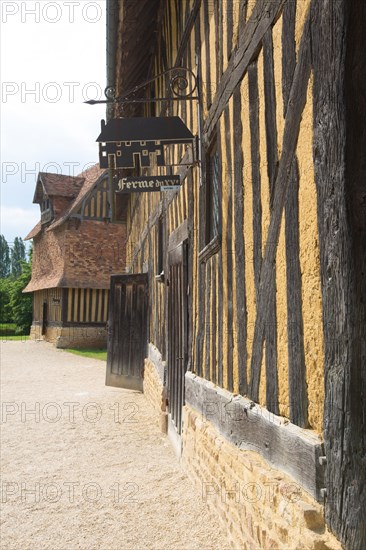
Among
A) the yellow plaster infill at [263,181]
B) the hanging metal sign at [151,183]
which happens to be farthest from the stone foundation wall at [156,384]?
the yellow plaster infill at [263,181]

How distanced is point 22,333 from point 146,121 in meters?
26.2

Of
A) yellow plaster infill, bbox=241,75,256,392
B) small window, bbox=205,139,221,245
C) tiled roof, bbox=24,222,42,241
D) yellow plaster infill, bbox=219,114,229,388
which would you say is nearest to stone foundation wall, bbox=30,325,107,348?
tiled roof, bbox=24,222,42,241

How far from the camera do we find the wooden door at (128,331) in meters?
9.80

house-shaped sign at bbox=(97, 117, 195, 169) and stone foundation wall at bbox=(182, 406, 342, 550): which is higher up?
house-shaped sign at bbox=(97, 117, 195, 169)

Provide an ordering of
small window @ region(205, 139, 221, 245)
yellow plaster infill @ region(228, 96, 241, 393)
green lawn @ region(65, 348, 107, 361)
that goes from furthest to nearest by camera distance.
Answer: green lawn @ region(65, 348, 107, 361)
small window @ region(205, 139, 221, 245)
yellow plaster infill @ region(228, 96, 241, 393)

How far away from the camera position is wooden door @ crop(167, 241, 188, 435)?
17.3 ft

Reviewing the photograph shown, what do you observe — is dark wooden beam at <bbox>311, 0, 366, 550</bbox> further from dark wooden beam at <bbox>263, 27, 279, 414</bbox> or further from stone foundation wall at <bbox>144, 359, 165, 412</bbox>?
stone foundation wall at <bbox>144, 359, 165, 412</bbox>

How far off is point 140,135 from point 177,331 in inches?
95.0

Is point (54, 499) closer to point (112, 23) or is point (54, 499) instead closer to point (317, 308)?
point (317, 308)

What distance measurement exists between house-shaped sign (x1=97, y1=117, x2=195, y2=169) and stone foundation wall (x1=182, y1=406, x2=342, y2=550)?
2.27 metres

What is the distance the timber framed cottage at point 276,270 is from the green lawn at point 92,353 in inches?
467

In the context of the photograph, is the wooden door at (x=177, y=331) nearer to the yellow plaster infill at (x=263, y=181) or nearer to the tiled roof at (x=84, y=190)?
the yellow plaster infill at (x=263, y=181)

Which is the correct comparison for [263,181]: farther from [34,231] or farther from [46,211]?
[34,231]

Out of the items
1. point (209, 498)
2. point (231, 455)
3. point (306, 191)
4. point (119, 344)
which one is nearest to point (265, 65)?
point (306, 191)
